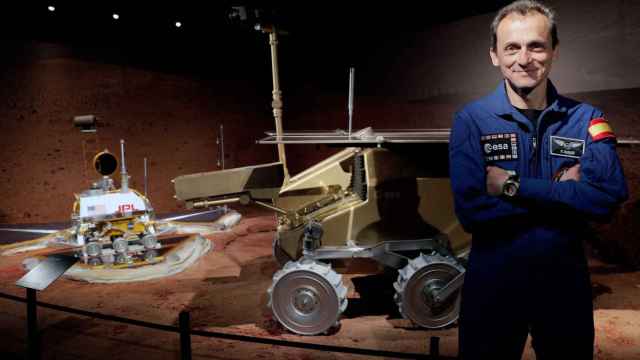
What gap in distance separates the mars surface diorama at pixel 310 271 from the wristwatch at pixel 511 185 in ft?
7.51

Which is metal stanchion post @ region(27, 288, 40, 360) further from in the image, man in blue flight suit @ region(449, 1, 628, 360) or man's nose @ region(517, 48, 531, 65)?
man's nose @ region(517, 48, 531, 65)

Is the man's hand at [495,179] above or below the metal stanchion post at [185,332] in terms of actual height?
above

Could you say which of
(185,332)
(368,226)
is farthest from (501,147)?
(368,226)

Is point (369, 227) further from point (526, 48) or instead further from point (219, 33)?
point (219, 33)

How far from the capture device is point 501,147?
2.17 m

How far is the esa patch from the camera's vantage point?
2168 millimetres

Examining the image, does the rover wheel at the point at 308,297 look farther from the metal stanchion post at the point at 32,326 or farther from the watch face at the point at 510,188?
the watch face at the point at 510,188

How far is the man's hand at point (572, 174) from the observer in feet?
6.98

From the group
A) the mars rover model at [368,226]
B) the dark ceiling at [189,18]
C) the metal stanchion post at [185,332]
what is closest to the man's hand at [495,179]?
the metal stanchion post at [185,332]

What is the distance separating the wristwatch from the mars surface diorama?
229cm

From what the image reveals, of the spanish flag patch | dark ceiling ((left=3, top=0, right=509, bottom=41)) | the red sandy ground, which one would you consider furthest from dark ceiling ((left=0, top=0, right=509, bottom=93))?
the spanish flag patch

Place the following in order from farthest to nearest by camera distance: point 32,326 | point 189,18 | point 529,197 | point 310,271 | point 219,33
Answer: point 219,33, point 189,18, point 310,271, point 32,326, point 529,197

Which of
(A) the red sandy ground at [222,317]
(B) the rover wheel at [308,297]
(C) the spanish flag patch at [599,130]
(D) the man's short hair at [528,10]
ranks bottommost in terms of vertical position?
(A) the red sandy ground at [222,317]

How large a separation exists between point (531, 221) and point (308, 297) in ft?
9.31
